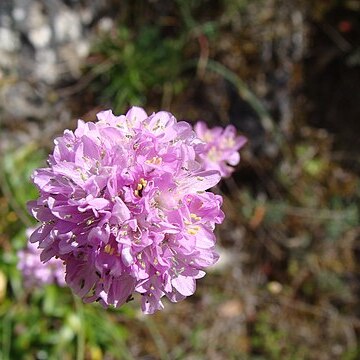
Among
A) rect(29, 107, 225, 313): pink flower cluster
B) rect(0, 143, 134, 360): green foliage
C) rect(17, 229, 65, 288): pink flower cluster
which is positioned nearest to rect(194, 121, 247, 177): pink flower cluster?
rect(29, 107, 225, 313): pink flower cluster

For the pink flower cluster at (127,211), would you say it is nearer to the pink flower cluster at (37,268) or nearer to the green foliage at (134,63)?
the pink flower cluster at (37,268)

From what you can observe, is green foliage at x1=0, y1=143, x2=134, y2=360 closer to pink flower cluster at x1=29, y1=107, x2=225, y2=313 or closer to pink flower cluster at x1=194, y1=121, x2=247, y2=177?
pink flower cluster at x1=194, y1=121, x2=247, y2=177

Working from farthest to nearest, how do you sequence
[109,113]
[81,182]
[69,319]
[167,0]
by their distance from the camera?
[167,0]
[69,319]
[109,113]
[81,182]

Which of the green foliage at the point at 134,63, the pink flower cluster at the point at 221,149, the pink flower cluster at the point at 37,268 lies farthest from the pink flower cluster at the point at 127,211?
the green foliage at the point at 134,63

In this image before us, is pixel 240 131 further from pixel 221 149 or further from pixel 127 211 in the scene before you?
pixel 127 211

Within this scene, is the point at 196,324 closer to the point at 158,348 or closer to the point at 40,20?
the point at 158,348

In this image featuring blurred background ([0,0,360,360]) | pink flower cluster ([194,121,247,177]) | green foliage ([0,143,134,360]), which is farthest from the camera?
blurred background ([0,0,360,360])

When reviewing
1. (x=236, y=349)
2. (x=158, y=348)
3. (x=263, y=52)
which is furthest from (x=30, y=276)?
(x=263, y=52)
